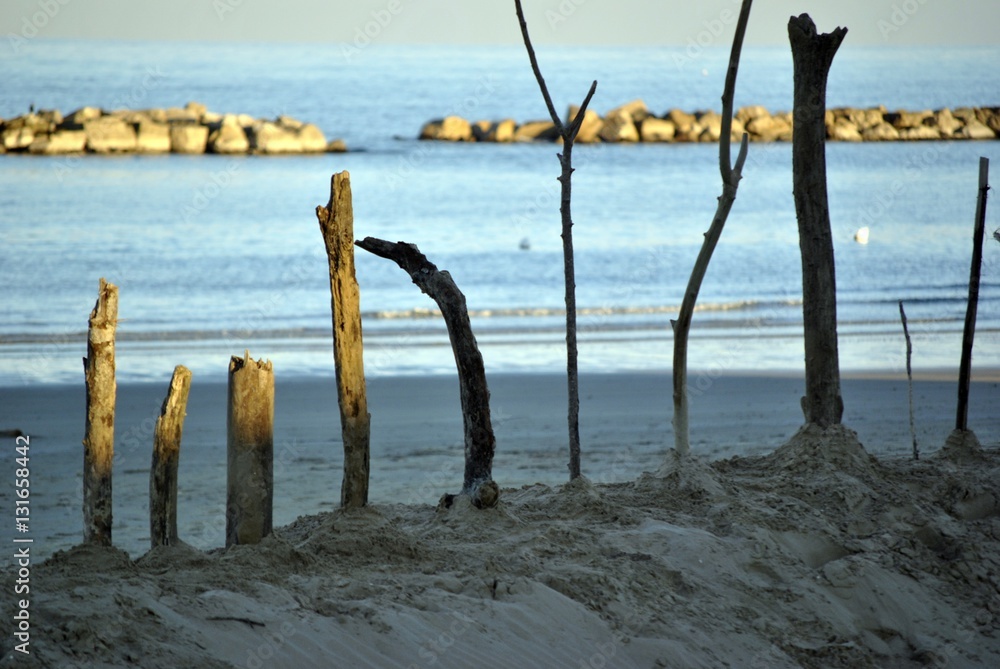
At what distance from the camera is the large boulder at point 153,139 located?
169 feet

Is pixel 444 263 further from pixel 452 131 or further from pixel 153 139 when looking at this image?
pixel 452 131

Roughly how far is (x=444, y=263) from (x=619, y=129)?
3491 centimetres

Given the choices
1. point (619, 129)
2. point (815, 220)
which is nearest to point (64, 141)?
point (619, 129)

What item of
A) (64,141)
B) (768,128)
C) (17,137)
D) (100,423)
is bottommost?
(100,423)

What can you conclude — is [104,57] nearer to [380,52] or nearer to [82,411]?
[380,52]

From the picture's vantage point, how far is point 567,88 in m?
91.9

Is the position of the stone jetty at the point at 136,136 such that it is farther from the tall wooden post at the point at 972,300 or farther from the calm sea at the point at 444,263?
the tall wooden post at the point at 972,300

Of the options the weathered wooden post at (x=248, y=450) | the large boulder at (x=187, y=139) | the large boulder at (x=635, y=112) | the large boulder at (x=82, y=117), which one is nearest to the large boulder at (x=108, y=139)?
the large boulder at (x=82, y=117)

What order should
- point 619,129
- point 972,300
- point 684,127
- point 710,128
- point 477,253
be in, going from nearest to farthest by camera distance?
point 972,300
point 477,253
point 619,129
point 684,127
point 710,128

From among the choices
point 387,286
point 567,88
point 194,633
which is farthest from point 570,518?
point 567,88

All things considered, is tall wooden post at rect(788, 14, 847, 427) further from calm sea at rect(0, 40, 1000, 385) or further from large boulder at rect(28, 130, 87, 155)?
large boulder at rect(28, 130, 87, 155)

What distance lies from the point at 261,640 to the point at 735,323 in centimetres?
1573

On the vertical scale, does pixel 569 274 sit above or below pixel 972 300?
above

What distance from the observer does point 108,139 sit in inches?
2026
